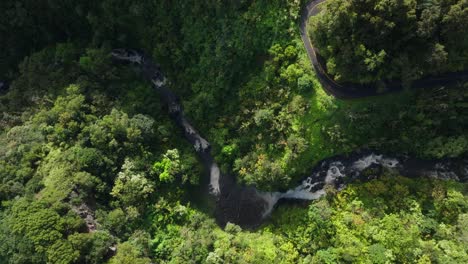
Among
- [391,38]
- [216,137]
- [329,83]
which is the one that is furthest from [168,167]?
[391,38]

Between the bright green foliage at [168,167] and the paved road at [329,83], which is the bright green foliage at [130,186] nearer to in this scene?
the bright green foliage at [168,167]

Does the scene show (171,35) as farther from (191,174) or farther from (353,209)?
(353,209)

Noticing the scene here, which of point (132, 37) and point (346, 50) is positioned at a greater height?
point (132, 37)

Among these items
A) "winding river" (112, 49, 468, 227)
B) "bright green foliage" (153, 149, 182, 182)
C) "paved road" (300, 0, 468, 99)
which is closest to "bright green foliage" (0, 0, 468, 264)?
"bright green foliage" (153, 149, 182, 182)

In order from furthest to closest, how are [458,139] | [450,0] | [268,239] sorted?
[268,239]
[458,139]
[450,0]

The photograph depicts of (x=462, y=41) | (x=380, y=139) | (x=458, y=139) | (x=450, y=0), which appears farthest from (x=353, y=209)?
(x=450, y=0)

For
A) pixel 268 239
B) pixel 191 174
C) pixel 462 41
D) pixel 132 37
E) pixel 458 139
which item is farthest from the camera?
pixel 132 37
